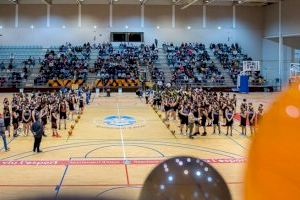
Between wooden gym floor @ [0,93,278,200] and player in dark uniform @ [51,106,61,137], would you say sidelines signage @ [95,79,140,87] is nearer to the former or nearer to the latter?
wooden gym floor @ [0,93,278,200]

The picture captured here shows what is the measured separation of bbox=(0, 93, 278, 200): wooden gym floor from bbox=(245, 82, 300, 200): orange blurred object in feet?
26.0

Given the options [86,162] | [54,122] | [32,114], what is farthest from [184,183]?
[32,114]

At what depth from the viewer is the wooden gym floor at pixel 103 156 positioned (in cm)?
1321

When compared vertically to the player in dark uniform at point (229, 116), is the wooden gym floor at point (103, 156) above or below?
below

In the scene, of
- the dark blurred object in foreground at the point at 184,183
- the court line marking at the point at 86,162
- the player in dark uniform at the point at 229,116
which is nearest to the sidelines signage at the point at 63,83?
the player in dark uniform at the point at 229,116

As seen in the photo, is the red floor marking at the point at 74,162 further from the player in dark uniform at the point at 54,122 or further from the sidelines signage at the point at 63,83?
the sidelines signage at the point at 63,83

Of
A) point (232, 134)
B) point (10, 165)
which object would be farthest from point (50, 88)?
point (10, 165)

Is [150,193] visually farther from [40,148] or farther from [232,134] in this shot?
[232,134]

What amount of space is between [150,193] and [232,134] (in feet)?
69.5

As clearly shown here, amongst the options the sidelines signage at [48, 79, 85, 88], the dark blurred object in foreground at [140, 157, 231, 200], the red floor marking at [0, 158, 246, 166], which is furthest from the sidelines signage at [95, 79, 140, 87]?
the dark blurred object in foreground at [140, 157, 231, 200]

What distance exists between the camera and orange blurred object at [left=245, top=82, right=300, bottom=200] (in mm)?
1504

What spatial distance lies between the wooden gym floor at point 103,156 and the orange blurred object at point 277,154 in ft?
26.0

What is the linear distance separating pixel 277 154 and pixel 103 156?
1627 centimetres

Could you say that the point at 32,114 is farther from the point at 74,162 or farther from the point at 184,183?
the point at 184,183
